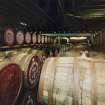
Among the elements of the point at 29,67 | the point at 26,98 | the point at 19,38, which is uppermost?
the point at 19,38

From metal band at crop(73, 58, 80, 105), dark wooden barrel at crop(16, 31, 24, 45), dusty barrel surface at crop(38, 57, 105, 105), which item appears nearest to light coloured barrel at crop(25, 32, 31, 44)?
dark wooden barrel at crop(16, 31, 24, 45)

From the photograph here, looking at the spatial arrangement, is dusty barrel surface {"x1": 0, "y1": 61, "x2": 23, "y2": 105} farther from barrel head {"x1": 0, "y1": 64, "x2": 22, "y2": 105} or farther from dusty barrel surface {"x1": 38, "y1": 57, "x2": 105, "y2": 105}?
dusty barrel surface {"x1": 38, "y1": 57, "x2": 105, "y2": 105}

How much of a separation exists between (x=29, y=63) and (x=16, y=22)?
2.67 metres

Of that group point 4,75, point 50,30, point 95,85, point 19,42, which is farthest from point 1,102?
point 50,30

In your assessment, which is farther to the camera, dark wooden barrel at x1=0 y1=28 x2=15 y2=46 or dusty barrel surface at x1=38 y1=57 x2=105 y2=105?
dark wooden barrel at x1=0 y1=28 x2=15 y2=46

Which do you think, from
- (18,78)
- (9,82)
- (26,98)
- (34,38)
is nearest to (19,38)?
(34,38)

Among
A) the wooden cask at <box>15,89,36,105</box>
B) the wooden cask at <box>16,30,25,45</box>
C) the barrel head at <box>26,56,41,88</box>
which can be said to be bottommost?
the wooden cask at <box>15,89,36,105</box>

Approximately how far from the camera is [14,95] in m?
2.73

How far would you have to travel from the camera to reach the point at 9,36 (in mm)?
4016

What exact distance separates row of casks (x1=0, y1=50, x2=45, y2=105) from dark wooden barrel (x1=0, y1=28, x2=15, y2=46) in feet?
1.25

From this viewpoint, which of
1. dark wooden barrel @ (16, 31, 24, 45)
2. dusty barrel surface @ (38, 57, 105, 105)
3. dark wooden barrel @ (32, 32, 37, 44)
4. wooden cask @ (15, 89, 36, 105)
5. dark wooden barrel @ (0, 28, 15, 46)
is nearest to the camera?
dusty barrel surface @ (38, 57, 105, 105)

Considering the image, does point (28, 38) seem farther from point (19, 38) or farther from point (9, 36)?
point (9, 36)

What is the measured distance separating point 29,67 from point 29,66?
18mm

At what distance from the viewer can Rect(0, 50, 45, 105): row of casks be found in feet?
8.00
